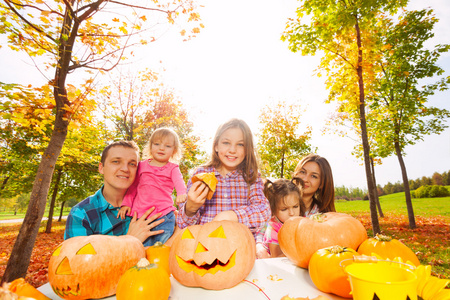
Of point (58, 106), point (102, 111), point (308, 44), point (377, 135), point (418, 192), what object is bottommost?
point (418, 192)

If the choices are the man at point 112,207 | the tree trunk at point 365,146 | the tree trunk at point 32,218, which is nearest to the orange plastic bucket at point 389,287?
the man at point 112,207

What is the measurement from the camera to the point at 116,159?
2740 mm

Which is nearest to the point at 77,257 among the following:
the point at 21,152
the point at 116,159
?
the point at 116,159

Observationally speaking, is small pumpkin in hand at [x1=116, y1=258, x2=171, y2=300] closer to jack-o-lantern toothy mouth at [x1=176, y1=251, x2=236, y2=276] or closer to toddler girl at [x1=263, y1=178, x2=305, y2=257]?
jack-o-lantern toothy mouth at [x1=176, y1=251, x2=236, y2=276]

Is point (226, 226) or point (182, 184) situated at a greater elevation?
point (182, 184)

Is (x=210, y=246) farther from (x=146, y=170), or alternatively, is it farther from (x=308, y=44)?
(x=308, y=44)

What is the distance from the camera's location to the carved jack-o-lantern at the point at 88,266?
126cm

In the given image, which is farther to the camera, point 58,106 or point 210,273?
point 58,106

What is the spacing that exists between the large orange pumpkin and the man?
142 cm

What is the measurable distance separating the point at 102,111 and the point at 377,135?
495 inches

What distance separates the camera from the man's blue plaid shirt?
7.72ft

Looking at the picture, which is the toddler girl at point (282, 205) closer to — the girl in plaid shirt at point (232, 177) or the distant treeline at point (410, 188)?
the girl in plaid shirt at point (232, 177)

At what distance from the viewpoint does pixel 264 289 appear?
127 cm

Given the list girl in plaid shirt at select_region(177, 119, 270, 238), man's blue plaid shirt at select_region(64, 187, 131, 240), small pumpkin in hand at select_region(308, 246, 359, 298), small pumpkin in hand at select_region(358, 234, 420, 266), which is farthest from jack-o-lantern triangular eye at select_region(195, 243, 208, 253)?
man's blue plaid shirt at select_region(64, 187, 131, 240)
